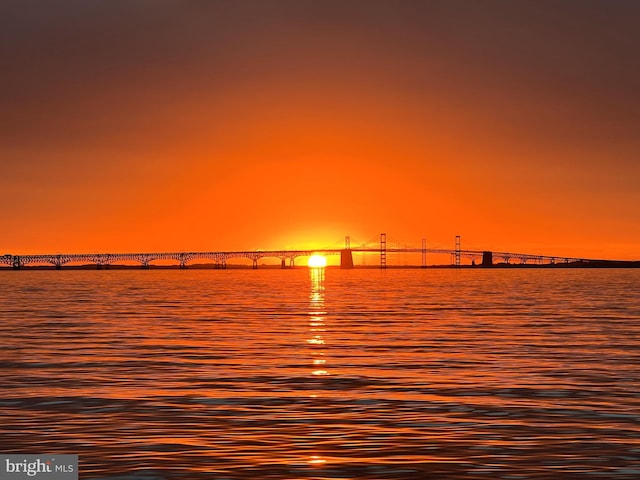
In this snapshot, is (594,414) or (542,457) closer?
(542,457)

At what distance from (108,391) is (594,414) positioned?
1155cm

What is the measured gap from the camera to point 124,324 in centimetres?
5459

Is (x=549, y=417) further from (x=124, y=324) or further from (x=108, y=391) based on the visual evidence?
(x=124, y=324)

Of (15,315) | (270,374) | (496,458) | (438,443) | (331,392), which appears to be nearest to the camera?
(496,458)

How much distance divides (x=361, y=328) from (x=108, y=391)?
84.5ft

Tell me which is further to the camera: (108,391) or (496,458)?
(108,391)

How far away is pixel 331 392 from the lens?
25656mm

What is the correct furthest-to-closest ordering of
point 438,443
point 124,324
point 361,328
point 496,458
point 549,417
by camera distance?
point 124,324, point 361,328, point 549,417, point 438,443, point 496,458

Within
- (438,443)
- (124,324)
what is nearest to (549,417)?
(438,443)

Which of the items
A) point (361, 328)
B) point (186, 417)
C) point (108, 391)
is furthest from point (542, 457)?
point (361, 328)

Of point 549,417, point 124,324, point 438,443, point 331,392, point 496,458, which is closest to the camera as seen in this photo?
point 496,458

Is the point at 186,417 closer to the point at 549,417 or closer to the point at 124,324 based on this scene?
the point at 549,417

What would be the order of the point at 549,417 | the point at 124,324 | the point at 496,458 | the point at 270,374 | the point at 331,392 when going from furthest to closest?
1. the point at 124,324
2. the point at 270,374
3. the point at 331,392
4. the point at 549,417
5. the point at 496,458

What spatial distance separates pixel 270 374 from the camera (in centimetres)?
2950
